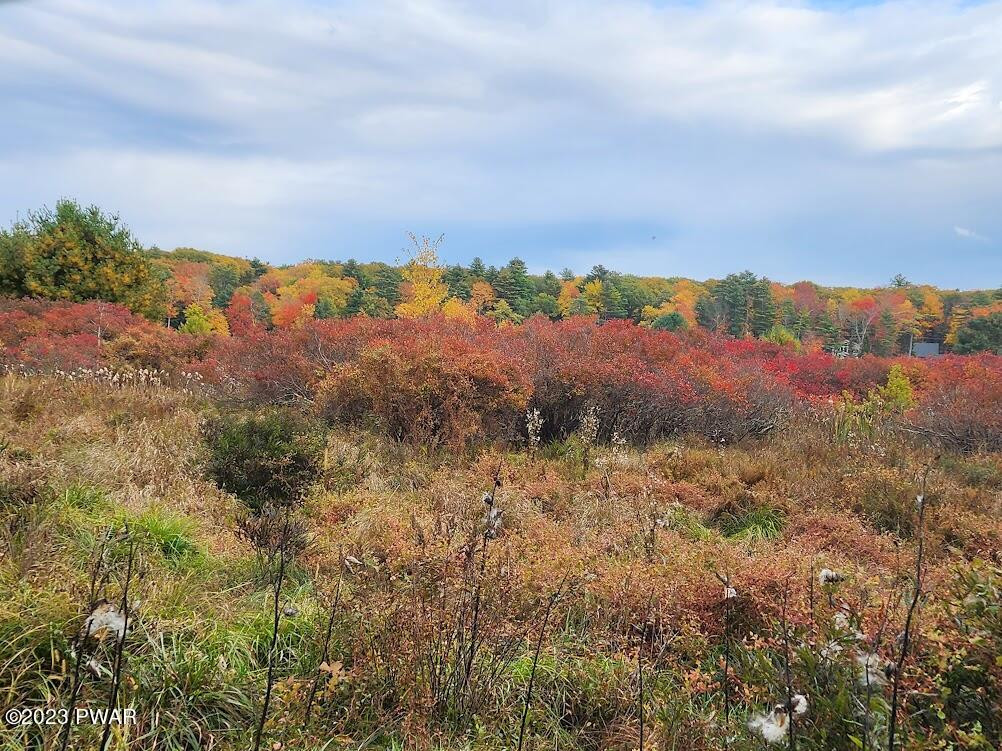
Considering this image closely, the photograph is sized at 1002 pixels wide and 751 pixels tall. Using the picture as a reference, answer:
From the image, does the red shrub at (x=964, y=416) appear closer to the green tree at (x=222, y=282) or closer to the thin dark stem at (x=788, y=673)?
the thin dark stem at (x=788, y=673)

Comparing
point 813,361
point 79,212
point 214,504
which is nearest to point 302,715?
point 214,504

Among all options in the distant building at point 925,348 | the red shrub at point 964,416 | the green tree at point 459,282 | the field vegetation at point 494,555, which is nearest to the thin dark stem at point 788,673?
the field vegetation at point 494,555

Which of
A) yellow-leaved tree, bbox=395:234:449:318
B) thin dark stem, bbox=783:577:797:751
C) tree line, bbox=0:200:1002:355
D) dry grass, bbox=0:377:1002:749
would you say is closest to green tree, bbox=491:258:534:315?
tree line, bbox=0:200:1002:355

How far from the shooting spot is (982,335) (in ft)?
110

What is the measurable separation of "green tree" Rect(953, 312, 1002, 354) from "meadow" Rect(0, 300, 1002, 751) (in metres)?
29.3

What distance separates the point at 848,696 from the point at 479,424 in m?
6.45

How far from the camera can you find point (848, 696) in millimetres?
2104

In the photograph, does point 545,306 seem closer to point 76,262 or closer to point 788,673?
point 76,262

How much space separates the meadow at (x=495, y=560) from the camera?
90.7 inches

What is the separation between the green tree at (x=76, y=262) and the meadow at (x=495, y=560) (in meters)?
11.4

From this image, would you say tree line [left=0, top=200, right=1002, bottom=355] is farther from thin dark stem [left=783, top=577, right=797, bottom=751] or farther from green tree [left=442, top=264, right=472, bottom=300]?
thin dark stem [left=783, top=577, right=797, bottom=751]

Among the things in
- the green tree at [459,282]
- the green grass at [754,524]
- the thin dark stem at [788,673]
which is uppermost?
the green tree at [459,282]

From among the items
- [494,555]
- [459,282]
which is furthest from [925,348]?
[494,555]

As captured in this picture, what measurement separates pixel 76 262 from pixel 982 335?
4296 cm
